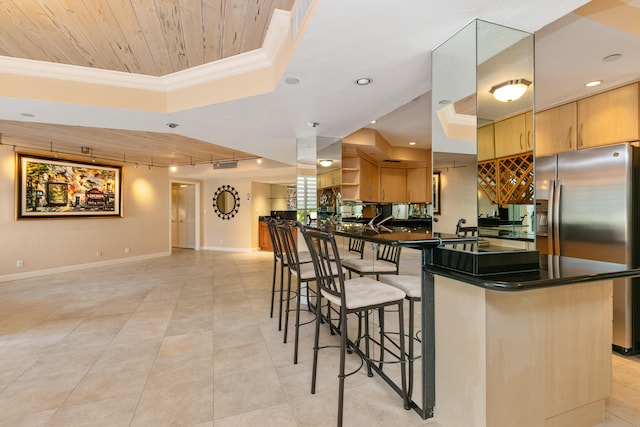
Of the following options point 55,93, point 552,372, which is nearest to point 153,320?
point 55,93

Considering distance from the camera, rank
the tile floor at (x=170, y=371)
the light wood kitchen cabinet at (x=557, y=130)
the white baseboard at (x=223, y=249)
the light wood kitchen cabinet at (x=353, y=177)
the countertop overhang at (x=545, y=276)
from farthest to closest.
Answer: the white baseboard at (x=223, y=249), the light wood kitchen cabinet at (x=353, y=177), the light wood kitchen cabinet at (x=557, y=130), the tile floor at (x=170, y=371), the countertop overhang at (x=545, y=276)

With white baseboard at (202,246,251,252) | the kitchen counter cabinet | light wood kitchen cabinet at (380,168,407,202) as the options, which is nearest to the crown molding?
the kitchen counter cabinet

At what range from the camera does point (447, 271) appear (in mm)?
1555

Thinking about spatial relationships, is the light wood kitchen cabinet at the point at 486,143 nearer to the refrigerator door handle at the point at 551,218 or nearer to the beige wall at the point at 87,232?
the refrigerator door handle at the point at 551,218

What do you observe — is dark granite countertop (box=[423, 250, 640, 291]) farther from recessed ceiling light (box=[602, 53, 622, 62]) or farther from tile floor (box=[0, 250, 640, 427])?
recessed ceiling light (box=[602, 53, 622, 62])

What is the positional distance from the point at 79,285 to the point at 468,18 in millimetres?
6137

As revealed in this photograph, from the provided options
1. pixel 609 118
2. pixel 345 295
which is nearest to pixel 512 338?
pixel 345 295

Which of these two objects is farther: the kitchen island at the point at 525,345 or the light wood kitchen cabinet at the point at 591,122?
the light wood kitchen cabinet at the point at 591,122

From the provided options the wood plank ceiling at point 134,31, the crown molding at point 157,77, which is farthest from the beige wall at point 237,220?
the wood plank ceiling at point 134,31

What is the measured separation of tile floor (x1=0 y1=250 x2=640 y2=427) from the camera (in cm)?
175

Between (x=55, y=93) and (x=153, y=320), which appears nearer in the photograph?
(x=55, y=93)

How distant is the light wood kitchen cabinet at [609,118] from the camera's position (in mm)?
2422

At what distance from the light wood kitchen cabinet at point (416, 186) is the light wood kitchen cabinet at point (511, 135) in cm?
472

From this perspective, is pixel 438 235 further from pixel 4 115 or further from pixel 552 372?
pixel 4 115
